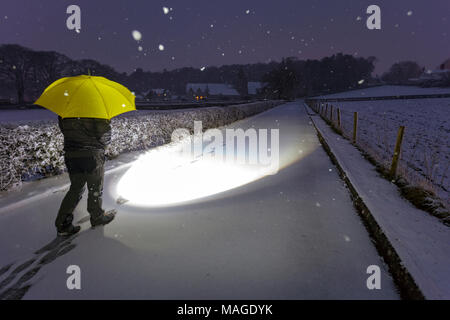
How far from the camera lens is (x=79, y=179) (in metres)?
3.04

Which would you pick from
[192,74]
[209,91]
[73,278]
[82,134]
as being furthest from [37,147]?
[192,74]

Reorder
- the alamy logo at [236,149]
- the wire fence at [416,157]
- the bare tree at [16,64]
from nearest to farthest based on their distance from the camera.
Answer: the wire fence at [416,157]
the alamy logo at [236,149]
the bare tree at [16,64]

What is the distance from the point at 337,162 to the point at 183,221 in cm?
465

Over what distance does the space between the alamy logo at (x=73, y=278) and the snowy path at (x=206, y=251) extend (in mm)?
47

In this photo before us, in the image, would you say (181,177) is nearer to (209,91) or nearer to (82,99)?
(82,99)

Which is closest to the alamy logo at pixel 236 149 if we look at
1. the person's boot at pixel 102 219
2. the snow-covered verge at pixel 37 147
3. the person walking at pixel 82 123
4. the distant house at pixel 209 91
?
the snow-covered verge at pixel 37 147

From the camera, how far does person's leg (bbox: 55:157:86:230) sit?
296 centimetres

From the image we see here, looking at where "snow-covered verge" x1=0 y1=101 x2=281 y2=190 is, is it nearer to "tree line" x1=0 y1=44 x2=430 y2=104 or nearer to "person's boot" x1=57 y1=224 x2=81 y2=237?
"person's boot" x1=57 y1=224 x2=81 y2=237

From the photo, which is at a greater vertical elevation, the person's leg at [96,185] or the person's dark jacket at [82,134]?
the person's dark jacket at [82,134]

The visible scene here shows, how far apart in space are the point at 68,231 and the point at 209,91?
104478 mm

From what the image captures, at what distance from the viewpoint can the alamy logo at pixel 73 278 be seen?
2.41 meters

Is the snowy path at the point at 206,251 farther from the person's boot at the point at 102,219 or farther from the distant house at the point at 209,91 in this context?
the distant house at the point at 209,91
